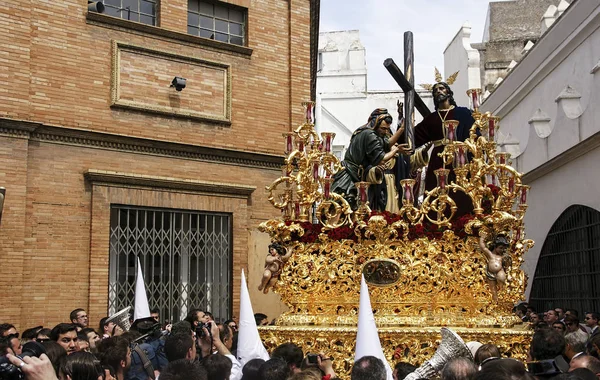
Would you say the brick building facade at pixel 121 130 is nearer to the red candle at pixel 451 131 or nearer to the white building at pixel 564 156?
the white building at pixel 564 156

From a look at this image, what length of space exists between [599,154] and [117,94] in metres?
8.83

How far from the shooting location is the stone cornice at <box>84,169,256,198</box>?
13656mm

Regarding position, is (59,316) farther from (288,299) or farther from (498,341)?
(498,341)

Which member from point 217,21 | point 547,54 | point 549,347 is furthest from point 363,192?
point 547,54

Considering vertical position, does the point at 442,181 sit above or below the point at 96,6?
below

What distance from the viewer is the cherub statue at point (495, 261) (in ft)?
26.1

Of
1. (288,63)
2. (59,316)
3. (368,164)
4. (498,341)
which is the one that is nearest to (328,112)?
(288,63)

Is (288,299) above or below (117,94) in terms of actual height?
below

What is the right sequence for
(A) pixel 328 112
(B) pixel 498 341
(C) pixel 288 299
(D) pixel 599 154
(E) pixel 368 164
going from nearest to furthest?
(B) pixel 498 341
(C) pixel 288 299
(E) pixel 368 164
(D) pixel 599 154
(A) pixel 328 112

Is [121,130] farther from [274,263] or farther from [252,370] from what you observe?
[252,370]

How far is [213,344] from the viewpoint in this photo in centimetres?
672

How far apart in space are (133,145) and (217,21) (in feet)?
11.5

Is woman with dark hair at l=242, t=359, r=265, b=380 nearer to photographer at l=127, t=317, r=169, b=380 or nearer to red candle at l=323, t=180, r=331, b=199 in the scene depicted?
photographer at l=127, t=317, r=169, b=380

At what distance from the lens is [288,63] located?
16469mm
